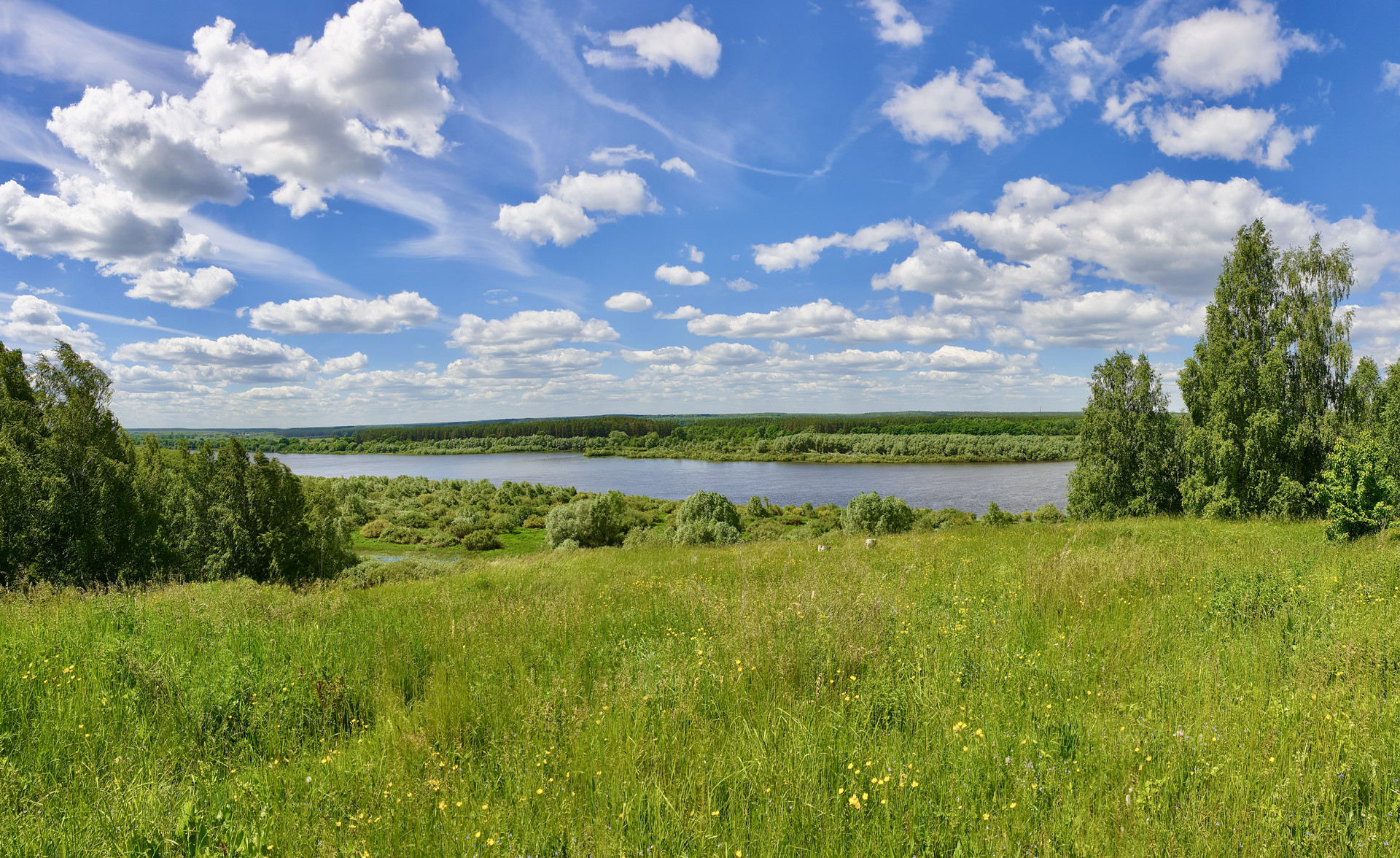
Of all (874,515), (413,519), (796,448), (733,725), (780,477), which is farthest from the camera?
(796,448)

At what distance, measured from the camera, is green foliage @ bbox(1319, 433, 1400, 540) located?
10.6 metres

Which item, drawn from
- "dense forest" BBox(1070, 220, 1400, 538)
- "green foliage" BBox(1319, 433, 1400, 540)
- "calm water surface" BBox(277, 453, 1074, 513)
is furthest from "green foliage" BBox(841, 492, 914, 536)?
"green foliage" BBox(1319, 433, 1400, 540)

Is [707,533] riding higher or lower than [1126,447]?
lower

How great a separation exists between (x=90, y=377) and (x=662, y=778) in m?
21.0

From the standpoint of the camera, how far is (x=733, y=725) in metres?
3.32

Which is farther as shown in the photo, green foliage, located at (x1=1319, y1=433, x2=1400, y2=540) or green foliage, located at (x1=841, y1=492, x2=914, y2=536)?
green foliage, located at (x1=841, y1=492, x2=914, y2=536)

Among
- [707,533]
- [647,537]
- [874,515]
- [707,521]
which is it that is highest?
[874,515]

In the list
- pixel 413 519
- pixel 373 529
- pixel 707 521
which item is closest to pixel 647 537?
pixel 707 521

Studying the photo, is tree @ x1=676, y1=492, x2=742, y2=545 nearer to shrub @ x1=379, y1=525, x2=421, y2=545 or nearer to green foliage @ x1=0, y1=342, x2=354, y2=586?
green foliage @ x1=0, y1=342, x2=354, y2=586

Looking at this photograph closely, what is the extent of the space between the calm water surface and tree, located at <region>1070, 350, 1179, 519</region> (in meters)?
23.4

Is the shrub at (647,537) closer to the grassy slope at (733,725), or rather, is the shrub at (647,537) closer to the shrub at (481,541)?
the shrub at (481,541)

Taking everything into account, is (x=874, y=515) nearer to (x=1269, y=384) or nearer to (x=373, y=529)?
(x=1269, y=384)

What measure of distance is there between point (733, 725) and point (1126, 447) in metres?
30.9

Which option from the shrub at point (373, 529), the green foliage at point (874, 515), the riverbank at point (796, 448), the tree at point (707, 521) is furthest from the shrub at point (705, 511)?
the riverbank at point (796, 448)
